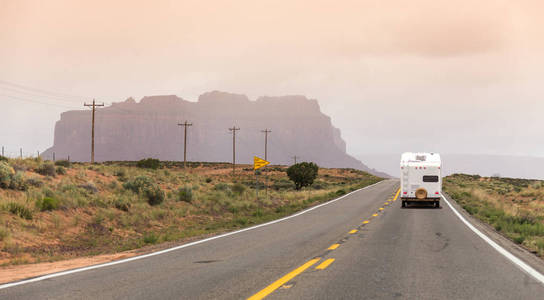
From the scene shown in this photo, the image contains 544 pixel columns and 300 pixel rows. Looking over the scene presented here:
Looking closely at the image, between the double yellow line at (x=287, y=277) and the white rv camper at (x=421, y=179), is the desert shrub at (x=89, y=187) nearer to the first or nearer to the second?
the double yellow line at (x=287, y=277)

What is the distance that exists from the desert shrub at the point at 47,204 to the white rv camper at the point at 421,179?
16.9 meters

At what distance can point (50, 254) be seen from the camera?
11977mm

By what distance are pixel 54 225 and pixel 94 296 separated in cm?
977

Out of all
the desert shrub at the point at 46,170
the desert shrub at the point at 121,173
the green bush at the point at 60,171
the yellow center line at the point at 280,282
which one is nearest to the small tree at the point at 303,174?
the desert shrub at the point at 121,173

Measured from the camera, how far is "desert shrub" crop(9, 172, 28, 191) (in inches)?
671

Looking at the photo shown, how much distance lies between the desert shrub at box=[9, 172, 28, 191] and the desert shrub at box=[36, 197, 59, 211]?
6.04 ft

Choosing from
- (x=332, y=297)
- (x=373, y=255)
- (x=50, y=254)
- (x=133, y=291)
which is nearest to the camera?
(x=332, y=297)

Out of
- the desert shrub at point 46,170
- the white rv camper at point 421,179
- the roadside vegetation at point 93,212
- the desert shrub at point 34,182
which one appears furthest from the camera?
the white rv camper at point 421,179

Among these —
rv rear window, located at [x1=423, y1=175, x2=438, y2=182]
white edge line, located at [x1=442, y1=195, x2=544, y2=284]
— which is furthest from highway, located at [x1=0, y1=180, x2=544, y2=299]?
rv rear window, located at [x1=423, y1=175, x2=438, y2=182]

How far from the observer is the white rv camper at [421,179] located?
977 inches

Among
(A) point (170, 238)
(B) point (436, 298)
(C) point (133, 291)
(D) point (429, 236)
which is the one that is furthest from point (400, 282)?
(A) point (170, 238)

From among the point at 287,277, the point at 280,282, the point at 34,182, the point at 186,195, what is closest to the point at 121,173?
the point at 186,195

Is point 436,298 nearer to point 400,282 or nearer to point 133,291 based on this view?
point 400,282

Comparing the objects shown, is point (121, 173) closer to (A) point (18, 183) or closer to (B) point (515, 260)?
(A) point (18, 183)
